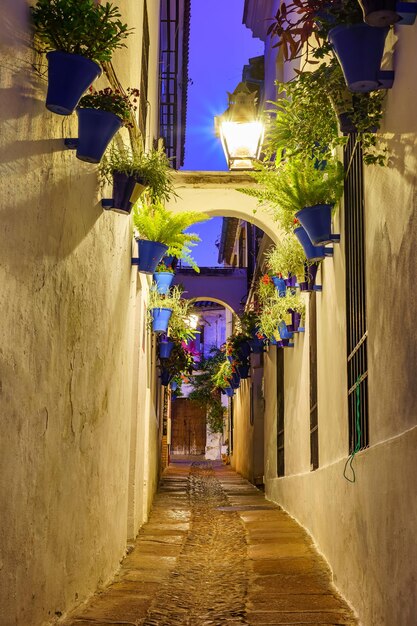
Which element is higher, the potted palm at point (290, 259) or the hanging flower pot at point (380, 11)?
the potted palm at point (290, 259)

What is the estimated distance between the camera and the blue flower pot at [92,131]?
13.7 feet

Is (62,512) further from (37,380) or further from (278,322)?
(278,322)

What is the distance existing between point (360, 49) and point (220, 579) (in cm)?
397

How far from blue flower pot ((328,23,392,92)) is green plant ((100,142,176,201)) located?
216cm

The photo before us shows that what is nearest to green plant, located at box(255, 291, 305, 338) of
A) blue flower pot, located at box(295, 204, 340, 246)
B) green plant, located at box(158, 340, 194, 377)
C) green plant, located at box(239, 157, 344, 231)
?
green plant, located at box(239, 157, 344, 231)

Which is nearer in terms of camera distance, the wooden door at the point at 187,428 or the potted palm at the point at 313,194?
the potted palm at the point at 313,194

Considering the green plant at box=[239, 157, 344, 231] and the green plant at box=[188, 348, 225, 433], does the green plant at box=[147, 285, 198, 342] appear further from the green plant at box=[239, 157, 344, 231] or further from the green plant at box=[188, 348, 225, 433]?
the green plant at box=[188, 348, 225, 433]

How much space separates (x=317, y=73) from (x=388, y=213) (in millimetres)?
1120

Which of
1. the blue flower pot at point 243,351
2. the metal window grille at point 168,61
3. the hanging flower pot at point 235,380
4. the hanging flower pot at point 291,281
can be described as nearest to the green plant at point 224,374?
the hanging flower pot at point 235,380

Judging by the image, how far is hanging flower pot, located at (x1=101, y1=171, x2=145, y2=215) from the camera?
549cm

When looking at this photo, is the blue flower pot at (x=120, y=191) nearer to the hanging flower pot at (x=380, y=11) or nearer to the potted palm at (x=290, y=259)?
the hanging flower pot at (x=380, y=11)

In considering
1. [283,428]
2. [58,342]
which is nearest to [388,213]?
[58,342]

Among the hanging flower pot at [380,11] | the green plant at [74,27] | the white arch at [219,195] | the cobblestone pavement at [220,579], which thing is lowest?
the cobblestone pavement at [220,579]

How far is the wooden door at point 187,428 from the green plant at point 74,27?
33.1m
